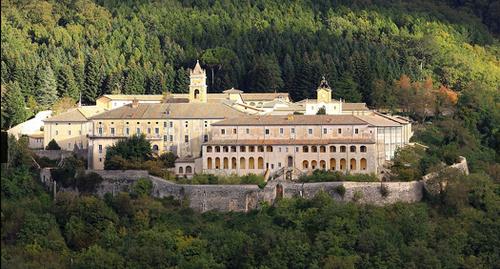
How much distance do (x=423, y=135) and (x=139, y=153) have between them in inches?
509

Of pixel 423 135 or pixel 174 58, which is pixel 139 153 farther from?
pixel 174 58

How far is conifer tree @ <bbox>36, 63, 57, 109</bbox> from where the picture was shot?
54344mm

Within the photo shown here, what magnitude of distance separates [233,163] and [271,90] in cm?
1589

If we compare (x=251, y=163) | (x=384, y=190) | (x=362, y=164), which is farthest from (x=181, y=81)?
(x=384, y=190)

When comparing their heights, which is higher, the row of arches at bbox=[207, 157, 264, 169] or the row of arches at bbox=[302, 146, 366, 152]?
the row of arches at bbox=[302, 146, 366, 152]

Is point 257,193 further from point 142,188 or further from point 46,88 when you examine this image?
point 46,88

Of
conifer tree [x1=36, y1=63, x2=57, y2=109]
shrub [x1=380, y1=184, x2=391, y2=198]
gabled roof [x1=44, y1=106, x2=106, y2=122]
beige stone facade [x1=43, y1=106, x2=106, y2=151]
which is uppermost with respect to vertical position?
conifer tree [x1=36, y1=63, x2=57, y2=109]

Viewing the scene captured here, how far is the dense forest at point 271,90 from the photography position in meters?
39.2

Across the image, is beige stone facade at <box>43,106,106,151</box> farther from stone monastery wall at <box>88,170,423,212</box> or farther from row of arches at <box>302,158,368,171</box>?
row of arches at <box>302,158,368,171</box>

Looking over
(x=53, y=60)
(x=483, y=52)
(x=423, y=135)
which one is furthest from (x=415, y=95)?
(x=483, y=52)

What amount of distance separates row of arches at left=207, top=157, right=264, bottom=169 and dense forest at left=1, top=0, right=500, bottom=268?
5.90ft

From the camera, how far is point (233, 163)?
138 feet

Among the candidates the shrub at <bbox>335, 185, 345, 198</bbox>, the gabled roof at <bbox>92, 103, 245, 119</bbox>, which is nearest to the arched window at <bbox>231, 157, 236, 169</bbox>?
the gabled roof at <bbox>92, 103, 245, 119</bbox>

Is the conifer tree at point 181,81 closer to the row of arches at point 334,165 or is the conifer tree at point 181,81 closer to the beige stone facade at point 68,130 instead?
the beige stone facade at point 68,130
